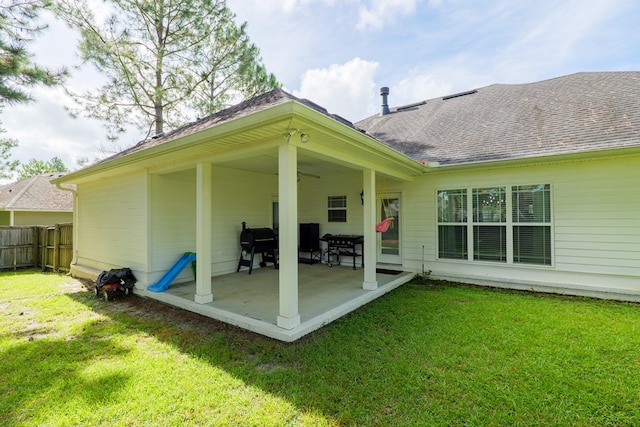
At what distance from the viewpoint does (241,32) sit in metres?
10.7

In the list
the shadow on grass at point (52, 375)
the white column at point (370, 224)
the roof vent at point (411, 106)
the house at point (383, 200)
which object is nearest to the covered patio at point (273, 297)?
the house at point (383, 200)

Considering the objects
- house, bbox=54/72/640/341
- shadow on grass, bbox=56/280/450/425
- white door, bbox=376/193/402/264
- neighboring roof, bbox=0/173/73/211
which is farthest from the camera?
neighboring roof, bbox=0/173/73/211

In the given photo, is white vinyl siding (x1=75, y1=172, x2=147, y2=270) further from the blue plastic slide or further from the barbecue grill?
the barbecue grill

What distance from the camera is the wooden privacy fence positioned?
27.1 feet

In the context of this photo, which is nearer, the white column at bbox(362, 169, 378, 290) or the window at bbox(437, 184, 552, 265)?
the white column at bbox(362, 169, 378, 290)

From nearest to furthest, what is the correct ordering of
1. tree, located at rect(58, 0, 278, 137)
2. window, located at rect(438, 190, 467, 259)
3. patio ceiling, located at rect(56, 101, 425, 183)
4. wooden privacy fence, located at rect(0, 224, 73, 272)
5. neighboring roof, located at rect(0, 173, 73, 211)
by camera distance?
patio ceiling, located at rect(56, 101, 425, 183)
window, located at rect(438, 190, 467, 259)
wooden privacy fence, located at rect(0, 224, 73, 272)
tree, located at rect(58, 0, 278, 137)
neighboring roof, located at rect(0, 173, 73, 211)

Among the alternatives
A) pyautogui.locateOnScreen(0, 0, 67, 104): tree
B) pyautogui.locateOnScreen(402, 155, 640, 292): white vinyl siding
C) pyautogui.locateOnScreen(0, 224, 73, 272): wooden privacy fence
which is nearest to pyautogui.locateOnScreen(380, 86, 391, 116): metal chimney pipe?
pyautogui.locateOnScreen(402, 155, 640, 292): white vinyl siding

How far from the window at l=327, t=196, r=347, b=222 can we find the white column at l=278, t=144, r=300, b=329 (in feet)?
14.7

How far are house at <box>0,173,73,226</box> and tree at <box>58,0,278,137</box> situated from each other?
542 centimetres

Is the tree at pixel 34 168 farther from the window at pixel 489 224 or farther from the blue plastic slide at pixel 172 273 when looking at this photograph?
the window at pixel 489 224

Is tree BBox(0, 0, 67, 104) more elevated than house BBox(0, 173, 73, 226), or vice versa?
tree BBox(0, 0, 67, 104)

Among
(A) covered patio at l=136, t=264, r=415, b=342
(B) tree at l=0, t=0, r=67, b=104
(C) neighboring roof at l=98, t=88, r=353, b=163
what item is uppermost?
(B) tree at l=0, t=0, r=67, b=104

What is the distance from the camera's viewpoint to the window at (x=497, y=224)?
218 inches

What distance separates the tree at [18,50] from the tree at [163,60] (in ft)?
13.0
